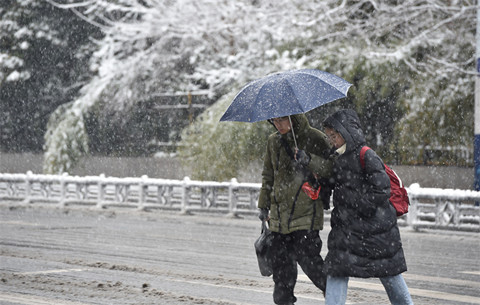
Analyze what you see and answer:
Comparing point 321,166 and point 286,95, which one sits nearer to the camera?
point 321,166

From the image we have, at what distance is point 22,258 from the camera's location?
10578 millimetres

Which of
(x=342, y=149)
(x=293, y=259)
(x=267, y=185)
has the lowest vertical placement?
(x=293, y=259)

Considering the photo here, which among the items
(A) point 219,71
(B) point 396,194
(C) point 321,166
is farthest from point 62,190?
(B) point 396,194

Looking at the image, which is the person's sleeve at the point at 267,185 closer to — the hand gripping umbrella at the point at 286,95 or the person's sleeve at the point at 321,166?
the hand gripping umbrella at the point at 286,95

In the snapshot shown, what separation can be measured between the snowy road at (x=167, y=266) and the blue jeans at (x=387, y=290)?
2.04 m

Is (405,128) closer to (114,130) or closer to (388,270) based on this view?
(114,130)

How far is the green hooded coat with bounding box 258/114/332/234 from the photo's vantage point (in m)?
6.27

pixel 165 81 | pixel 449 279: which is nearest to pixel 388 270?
pixel 449 279

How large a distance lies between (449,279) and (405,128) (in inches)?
431

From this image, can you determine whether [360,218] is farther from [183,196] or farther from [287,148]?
[183,196]

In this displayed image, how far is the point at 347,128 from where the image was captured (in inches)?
218

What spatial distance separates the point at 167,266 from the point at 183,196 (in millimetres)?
10423

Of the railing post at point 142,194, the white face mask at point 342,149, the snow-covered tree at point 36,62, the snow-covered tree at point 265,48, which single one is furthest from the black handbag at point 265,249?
the snow-covered tree at point 36,62

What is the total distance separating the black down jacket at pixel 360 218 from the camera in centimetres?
539
